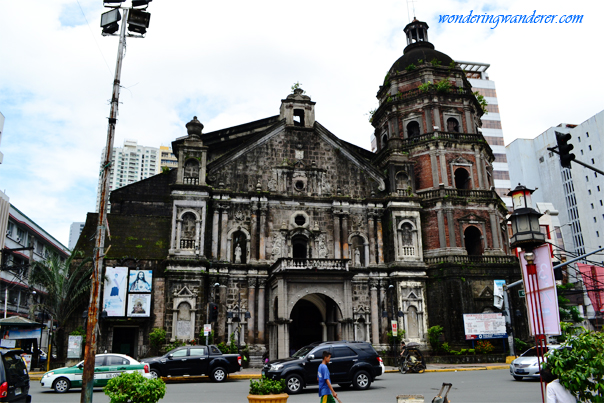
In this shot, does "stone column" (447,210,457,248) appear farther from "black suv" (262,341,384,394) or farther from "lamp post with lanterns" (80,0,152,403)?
"lamp post with lanterns" (80,0,152,403)

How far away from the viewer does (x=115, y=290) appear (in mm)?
27859

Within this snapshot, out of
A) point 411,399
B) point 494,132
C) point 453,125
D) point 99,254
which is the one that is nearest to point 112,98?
point 99,254

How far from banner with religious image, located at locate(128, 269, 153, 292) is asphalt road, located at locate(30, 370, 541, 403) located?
8717 millimetres

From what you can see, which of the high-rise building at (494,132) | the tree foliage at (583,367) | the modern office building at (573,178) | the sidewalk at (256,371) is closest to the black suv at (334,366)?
the sidewalk at (256,371)

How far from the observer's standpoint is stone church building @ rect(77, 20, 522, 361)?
28.5 m

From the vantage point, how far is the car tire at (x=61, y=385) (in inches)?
684

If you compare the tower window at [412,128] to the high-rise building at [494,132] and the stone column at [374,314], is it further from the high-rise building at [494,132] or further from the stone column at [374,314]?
the high-rise building at [494,132]

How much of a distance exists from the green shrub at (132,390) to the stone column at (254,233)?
21652mm

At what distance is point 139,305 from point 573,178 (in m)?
72.6

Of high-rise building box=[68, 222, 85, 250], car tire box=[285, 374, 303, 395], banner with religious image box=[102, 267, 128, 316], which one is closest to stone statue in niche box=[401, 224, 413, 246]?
banner with religious image box=[102, 267, 128, 316]

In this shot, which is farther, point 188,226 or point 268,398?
point 188,226

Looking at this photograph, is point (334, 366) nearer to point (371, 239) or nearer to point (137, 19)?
point (137, 19)

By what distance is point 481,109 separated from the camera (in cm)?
3838

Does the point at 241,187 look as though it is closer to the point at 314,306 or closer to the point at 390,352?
the point at 314,306
